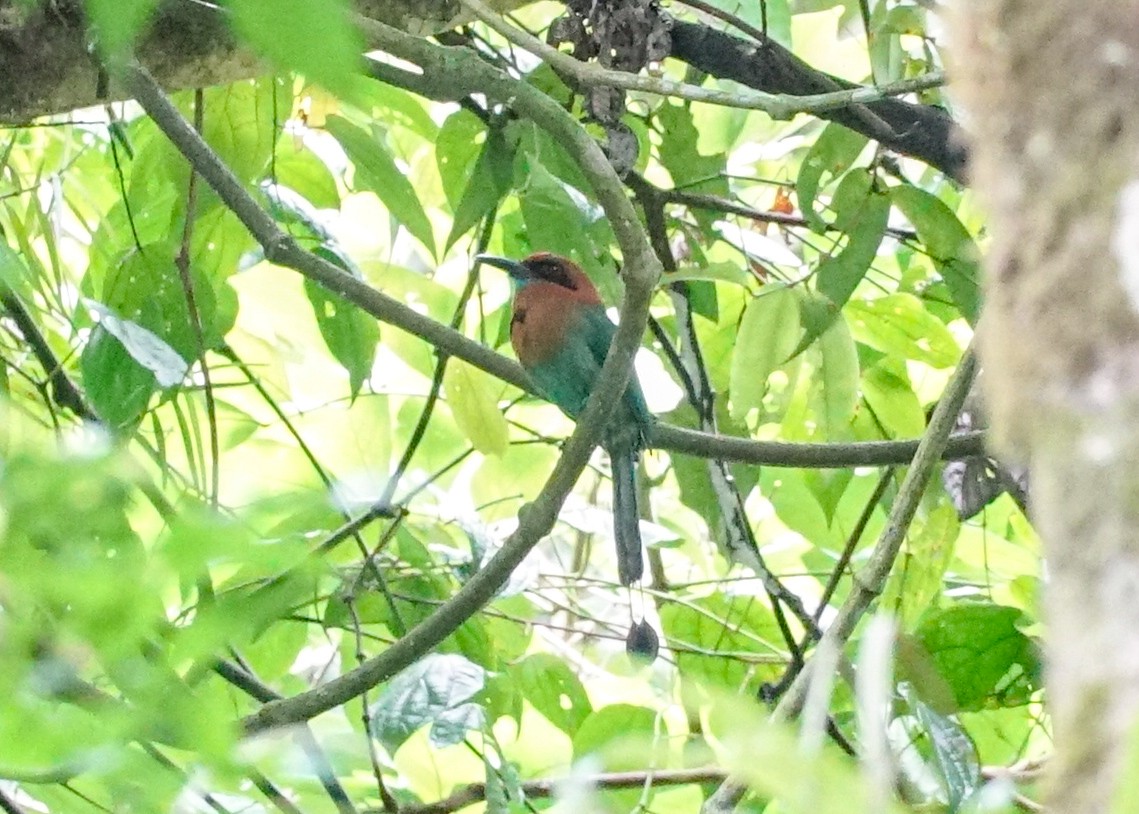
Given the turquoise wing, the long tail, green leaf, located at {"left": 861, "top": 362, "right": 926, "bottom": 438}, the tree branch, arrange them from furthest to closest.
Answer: the turquoise wing → the long tail → green leaf, located at {"left": 861, "top": 362, "right": 926, "bottom": 438} → the tree branch

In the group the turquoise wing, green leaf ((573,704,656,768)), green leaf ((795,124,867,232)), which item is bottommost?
green leaf ((573,704,656,768))

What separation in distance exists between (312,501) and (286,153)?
200cm

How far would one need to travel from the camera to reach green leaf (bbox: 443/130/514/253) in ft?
7.32

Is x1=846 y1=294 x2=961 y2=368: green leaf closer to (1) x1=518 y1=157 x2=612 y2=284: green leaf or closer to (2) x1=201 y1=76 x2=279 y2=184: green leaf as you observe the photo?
(1) x1=518 y1=157 x2=612 y2=284: green leaf

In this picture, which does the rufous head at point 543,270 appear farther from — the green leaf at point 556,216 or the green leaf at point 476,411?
the green leaf at point 556,216

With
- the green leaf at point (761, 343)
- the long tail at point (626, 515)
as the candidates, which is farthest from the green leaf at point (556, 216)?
the long tail at point (626, 515)

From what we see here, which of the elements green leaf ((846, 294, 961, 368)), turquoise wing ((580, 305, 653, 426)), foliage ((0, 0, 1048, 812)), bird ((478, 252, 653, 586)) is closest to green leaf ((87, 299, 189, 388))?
foliage ((0, 0, 1048, 812))

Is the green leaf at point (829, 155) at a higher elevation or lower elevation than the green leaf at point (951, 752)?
higher

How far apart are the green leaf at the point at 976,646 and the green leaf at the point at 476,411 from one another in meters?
0.85

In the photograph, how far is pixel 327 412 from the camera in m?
3.13

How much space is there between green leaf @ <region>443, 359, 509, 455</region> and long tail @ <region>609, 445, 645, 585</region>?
0.41m

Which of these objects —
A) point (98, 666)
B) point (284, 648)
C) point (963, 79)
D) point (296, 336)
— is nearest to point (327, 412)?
point (296, 336)

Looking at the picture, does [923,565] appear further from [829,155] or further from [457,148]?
[457,148]

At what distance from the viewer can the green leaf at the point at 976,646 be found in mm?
2150
